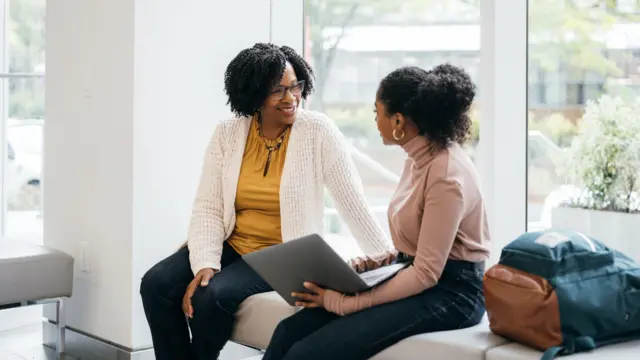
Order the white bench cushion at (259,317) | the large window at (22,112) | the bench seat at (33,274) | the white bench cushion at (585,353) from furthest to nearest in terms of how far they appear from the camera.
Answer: the large window at (22,112)
the bench seat at (33,274)
the white bench cushion at (259,317)
the white bench cushion at (585,353)

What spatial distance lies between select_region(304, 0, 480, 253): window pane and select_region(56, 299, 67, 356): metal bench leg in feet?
3.85

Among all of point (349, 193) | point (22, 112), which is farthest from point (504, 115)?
point (22, 112)

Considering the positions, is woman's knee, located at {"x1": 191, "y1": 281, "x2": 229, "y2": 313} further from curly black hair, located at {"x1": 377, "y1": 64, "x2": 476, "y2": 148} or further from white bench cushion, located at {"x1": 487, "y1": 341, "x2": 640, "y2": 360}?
white bench cushion, located at {"x1": 487, "y1": 341, "x2": 640, "y2": 360}

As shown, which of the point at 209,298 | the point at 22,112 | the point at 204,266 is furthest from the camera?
the point at 22,112

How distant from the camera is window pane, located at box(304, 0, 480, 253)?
332 centimetres

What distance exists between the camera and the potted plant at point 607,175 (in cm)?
292

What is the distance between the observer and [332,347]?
2.25m

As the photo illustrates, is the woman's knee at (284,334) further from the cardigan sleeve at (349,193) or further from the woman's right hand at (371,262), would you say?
the cardigan sleeve at (349,193)

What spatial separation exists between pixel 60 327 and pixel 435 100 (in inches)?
82.5

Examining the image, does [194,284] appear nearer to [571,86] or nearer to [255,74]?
[255,74]

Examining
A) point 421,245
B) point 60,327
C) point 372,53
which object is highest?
point 372,53

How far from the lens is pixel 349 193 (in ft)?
9.65

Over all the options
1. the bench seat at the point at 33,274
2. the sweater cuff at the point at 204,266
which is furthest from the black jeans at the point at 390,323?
the bench seat at the point at 33,274

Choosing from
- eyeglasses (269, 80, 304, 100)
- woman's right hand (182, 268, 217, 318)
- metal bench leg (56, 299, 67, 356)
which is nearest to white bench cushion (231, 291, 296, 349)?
woman's right hand (182, 268, 217, 318)
